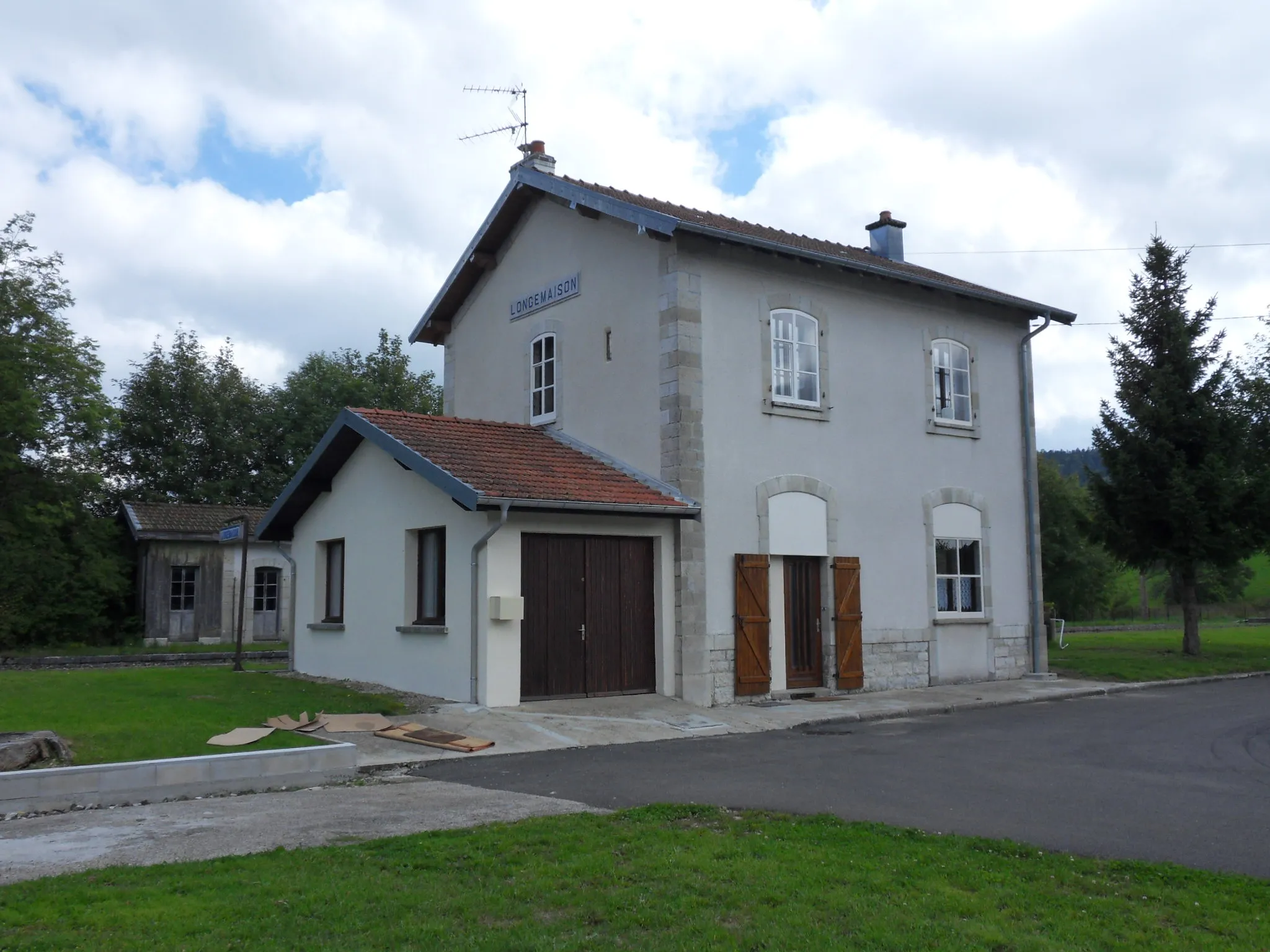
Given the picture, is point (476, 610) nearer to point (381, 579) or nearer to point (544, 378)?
point (381, 579)

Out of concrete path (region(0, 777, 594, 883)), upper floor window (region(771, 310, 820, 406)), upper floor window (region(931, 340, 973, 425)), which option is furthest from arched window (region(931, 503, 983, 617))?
concrete path (region(0, 777, 594, 883))

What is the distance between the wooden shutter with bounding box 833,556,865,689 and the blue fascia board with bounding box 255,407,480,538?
5956mm

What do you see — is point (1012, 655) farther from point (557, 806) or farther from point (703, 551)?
point (557, 806)

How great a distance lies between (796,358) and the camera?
52.2 ft

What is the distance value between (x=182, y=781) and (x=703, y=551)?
752cm

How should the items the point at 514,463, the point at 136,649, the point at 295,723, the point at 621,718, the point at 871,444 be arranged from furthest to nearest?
the point at 136,649, the point at 871,444, the point at 514,463, the point at 621,718, the point at 295,723

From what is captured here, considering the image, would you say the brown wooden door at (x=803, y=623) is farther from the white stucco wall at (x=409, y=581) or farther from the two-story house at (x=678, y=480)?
the white stucco wall at (x=409, y=581)

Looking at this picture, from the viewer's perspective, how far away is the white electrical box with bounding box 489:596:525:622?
12.5m

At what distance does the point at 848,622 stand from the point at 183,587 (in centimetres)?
1960

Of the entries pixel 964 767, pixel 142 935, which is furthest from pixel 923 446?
pixel 142 935

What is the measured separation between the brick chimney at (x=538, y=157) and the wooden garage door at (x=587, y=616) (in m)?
7.27

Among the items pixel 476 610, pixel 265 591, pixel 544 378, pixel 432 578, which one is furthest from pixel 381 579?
pixel 265 591

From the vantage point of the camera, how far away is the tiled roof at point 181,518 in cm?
2791

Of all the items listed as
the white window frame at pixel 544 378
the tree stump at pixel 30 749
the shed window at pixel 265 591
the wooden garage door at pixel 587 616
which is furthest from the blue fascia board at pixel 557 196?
the shed window at pixel 265 591
